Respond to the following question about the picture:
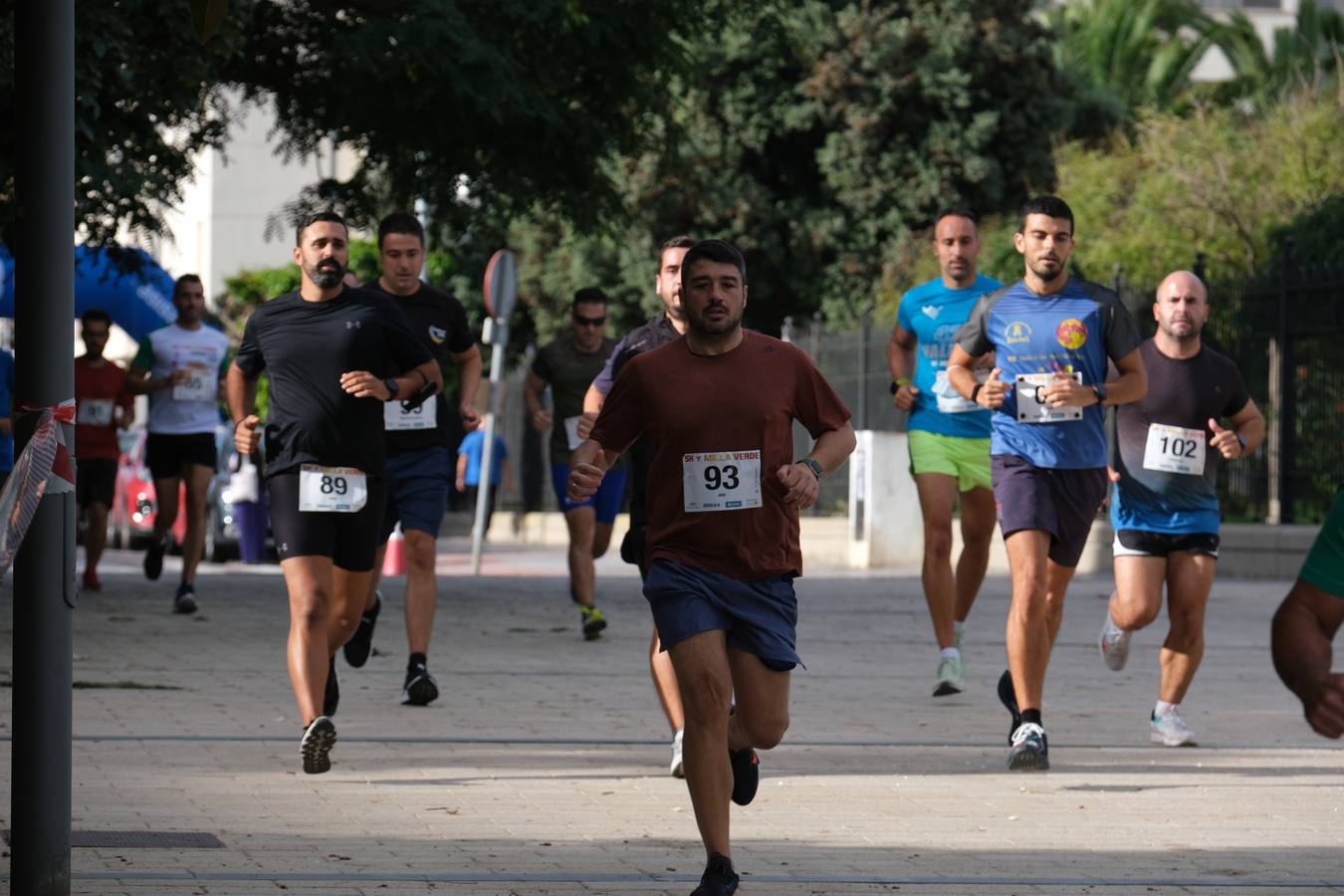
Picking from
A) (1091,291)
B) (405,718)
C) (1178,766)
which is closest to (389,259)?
(405,718)

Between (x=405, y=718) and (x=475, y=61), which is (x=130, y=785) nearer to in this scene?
(x=405, y=718)

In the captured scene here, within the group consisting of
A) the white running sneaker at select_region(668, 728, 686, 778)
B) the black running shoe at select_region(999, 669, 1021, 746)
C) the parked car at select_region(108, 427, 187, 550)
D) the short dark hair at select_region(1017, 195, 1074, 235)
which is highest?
the short dark hair at select_region(1017, 195, 1074, 235)

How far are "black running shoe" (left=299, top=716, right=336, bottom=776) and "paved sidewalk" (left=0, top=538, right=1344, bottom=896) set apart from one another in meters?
0.05

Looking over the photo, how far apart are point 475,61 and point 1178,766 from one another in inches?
272

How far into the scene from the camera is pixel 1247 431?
10.1 meters

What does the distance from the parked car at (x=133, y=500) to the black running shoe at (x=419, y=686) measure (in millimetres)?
15317

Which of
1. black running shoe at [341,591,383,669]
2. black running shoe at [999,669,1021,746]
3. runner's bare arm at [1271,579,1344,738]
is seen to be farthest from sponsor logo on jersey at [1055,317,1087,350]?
runner's bare arm at [1271,579,1344,738]

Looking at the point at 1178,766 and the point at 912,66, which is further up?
the point at 912,66

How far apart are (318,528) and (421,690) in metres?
1.93

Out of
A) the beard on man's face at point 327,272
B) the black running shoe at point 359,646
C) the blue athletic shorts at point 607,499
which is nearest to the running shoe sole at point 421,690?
the black running shoe at point 359,646

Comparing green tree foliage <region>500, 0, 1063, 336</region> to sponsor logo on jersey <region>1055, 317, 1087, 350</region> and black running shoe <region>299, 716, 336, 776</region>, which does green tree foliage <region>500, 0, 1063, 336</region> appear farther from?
black running shoe <region>299, 716, 336, 776</region>

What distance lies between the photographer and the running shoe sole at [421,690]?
10.4 m

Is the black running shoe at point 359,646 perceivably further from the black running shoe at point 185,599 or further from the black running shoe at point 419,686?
the black running shoe at point 185,599

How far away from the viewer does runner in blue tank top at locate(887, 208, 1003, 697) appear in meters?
11.0
